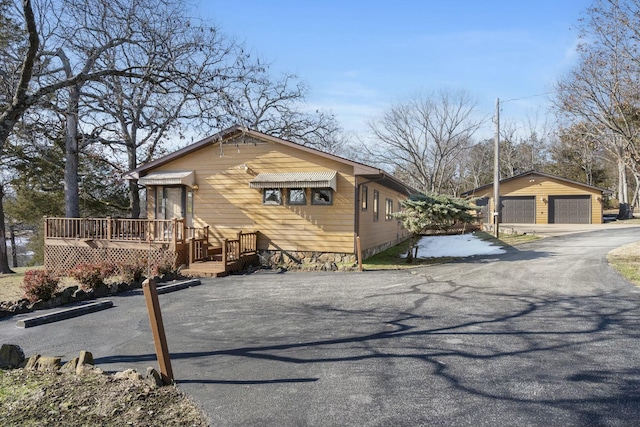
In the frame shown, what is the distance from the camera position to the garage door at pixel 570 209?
101 feet

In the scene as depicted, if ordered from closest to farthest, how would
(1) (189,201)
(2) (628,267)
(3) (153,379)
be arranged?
(3) (153,379), (2) (628,267), (1) (189,201)

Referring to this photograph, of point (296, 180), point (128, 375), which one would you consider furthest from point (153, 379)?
point (296, 180)

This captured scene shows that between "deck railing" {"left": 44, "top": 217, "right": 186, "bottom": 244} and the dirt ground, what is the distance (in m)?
8.92

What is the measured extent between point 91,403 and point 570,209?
33716 mm

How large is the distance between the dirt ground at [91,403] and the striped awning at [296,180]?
921 cm

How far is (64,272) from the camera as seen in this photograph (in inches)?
547

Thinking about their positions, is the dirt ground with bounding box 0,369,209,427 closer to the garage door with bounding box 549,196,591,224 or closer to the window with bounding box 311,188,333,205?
the window with bounding box 311,188,333,205

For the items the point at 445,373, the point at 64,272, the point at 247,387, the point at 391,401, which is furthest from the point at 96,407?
the point at 64,272

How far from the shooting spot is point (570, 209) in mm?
31016

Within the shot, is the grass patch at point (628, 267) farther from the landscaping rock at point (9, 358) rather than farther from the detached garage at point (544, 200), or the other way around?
the detached garage at point (544, 200)

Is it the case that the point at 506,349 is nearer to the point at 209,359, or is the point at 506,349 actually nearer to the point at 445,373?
the point at 445,373

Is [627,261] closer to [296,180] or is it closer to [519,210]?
[296,180]

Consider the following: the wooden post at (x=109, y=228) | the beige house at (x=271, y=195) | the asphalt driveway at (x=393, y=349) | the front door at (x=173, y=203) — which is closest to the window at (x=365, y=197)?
the beige house at (x=271, y=195)

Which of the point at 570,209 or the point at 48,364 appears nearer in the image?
the point at 48,364
